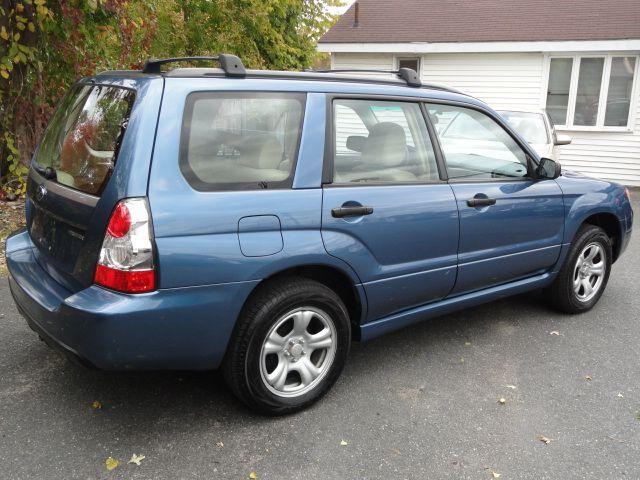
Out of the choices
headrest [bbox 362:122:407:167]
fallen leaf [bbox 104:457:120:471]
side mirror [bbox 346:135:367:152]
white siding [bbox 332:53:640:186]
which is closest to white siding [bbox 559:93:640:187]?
white siding [bbox 332:53:640:186]

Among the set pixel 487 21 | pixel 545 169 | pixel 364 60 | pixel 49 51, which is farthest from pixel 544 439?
pixel 487 21

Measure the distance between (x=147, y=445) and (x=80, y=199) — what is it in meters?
1.19

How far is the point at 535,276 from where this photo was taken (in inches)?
168

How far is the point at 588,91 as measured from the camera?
13.0 metres

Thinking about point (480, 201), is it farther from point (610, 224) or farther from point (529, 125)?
point (529, 125)

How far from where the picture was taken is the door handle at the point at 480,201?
11.8ft

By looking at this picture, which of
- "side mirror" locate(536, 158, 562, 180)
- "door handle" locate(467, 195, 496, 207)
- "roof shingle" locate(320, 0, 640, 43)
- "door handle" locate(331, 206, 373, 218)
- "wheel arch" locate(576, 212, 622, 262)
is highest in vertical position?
"roof shingle" locate(320, 0, 640, 43)

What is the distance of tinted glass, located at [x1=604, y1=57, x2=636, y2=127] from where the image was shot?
1257cm

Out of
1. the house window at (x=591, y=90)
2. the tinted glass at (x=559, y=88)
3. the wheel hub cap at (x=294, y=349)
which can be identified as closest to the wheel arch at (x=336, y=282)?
the wheel hub cap at (x=294, y=349)

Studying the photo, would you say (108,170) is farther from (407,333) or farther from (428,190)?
(407,333)

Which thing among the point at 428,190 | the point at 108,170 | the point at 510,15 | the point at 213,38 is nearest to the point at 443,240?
the point at 428,190

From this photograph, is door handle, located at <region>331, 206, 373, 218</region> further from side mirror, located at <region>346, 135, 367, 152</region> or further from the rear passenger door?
side mirror, located at <region>346, 135, 367, 152</region>

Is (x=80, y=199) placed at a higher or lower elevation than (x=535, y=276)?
higher

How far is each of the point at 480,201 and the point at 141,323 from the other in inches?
86.0
